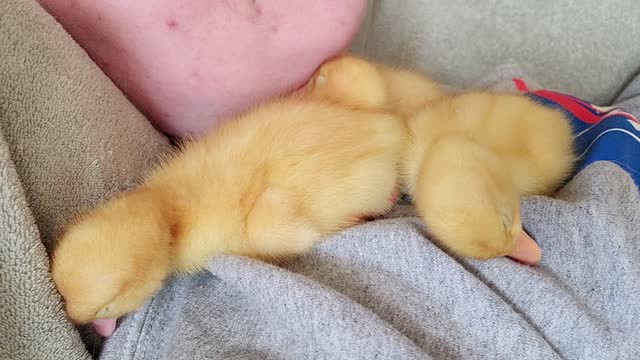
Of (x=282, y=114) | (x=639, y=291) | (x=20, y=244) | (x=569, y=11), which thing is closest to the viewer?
(x=20, y=244)

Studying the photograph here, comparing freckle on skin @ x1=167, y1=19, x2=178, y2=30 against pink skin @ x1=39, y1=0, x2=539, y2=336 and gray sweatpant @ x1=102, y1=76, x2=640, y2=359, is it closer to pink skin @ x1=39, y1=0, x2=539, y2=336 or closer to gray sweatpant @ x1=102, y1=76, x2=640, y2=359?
pink skin @ x1=39, y1=0, x2=539, y2=336

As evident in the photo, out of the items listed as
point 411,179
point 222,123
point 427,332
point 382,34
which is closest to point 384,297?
point 427,332

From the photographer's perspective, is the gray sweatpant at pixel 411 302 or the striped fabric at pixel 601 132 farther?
the striped fabric at pixel 601 132

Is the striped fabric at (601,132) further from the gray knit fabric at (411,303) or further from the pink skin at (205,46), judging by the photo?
the pink skin at (205,46)

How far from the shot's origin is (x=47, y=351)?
2.03 feet

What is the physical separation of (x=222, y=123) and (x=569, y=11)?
0.72 meters

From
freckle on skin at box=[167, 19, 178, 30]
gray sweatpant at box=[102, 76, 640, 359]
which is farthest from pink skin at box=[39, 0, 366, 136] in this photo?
gray sweatpant at box=[102, 76, 640, 359]

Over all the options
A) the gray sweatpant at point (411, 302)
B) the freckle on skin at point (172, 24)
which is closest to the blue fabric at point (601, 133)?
the gray sweatpant at point (411, 302)

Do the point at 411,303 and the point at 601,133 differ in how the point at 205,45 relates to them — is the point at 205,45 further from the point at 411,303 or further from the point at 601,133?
the point at 601,133

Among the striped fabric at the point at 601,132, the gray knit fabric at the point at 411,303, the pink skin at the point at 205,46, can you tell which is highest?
the pink skin at the point at 205,46

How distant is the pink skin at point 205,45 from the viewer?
31.7 inches

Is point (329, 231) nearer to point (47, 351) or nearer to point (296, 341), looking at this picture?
point (296, 341)

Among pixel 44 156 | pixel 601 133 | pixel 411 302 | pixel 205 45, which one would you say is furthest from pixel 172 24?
pixel 601 133

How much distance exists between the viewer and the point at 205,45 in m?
0.83
